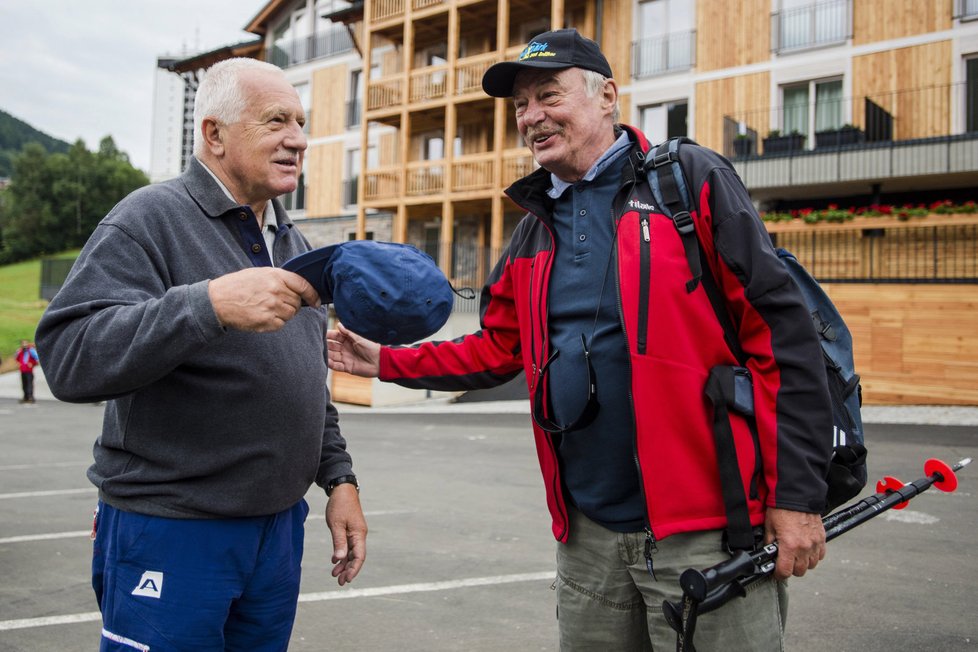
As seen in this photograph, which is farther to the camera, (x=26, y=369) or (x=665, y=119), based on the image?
(x=665, y=119)

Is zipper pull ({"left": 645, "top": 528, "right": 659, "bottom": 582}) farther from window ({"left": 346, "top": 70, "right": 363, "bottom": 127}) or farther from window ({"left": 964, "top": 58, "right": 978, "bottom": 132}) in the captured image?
window ({"left": 346, "top": 70, "right": 363, "bottom": 127})

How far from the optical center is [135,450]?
7.08ft

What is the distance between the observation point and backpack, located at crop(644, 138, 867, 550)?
7.32 ft

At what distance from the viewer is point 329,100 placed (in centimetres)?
3094

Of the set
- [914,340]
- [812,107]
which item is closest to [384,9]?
[812,107]

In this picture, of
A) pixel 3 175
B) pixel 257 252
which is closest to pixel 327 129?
pixel 257 252

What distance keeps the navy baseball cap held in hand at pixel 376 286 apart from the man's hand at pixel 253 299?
9 centimetres

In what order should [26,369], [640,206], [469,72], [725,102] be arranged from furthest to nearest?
[469,72]
[725,102]
[26,369]
[640,206]

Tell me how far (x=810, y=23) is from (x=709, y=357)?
21100 millimetres

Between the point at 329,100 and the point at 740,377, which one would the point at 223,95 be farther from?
the point at 329,100

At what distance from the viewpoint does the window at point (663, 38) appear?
22.2 meters

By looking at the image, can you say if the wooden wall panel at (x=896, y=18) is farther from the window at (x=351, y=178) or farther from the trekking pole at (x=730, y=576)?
the trekking pole at (x=730, y=576)

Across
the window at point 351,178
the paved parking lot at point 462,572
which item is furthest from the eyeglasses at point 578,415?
the window at point 351,178

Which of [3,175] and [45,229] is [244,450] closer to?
[45,229]
